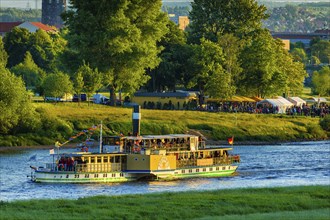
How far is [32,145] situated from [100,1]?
1155 inches

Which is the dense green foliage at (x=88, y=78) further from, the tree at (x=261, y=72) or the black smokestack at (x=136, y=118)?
the black smokestack at (x=136, y=118)

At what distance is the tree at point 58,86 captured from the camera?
430 feet

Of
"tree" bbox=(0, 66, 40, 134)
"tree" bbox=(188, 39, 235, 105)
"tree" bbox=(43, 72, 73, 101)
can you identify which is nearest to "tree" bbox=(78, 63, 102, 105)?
"tree" bbox=(43, 72, 73, 101)

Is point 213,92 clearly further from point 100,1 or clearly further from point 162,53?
point 100,1

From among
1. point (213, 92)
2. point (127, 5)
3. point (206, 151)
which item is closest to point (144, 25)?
point (127, 5)

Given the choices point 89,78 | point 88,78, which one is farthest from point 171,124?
point 88,78

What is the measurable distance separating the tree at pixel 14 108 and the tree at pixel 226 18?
2235 inches

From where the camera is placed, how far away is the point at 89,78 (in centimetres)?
12925

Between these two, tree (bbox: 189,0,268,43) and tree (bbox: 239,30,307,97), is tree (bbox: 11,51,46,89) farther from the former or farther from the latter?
tree (bbox: 239,30,307,97)

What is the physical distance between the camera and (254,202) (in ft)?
176

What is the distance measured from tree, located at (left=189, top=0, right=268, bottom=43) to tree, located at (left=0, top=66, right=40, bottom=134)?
2235 inches

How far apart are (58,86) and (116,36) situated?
30.3 ft

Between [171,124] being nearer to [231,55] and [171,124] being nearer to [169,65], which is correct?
[169,65]

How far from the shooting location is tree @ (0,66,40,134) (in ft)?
345
